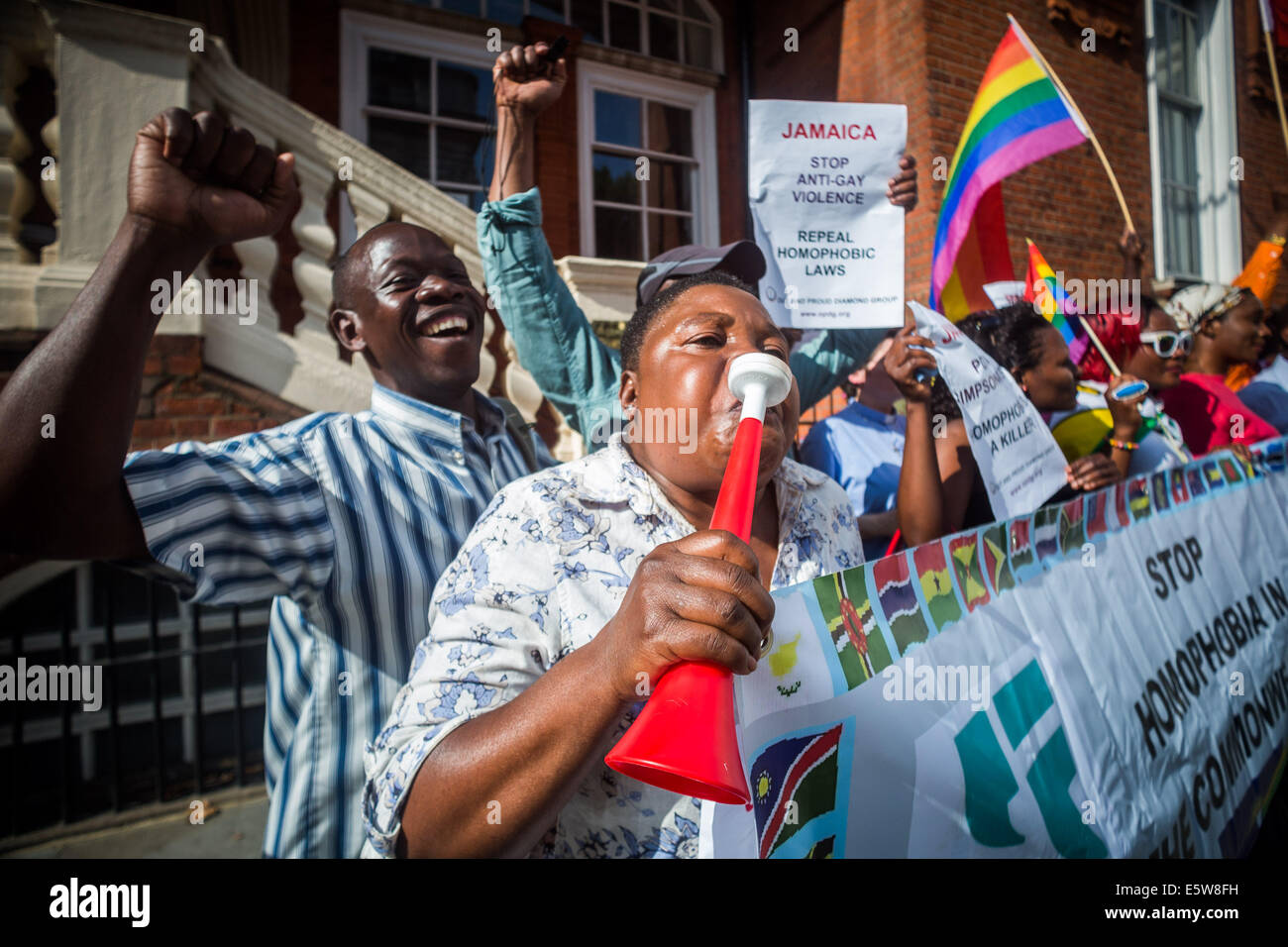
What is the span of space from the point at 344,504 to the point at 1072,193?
6658 mm

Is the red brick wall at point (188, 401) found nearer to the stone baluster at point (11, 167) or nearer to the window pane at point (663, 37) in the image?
the stone baluster at point (11, 167)

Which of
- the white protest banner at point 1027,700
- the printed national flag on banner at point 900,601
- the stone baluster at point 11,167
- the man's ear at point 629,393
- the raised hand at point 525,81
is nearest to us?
the white protest banner at point 1027,700

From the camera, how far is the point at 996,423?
181 centimetres

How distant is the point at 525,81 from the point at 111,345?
1.47 m

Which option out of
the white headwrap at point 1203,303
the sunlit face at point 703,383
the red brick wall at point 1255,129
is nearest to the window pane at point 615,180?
the white headwrap at point 1203,303

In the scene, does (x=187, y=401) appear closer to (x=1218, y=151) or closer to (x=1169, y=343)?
(x=1169, y=343)

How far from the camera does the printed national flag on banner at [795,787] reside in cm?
104

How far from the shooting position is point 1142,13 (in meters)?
6.39

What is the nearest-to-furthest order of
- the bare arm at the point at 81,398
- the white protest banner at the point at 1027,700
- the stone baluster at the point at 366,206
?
the bare arm at the point at 81,398, the white protest banner at the point at 1027,700, the stone baluster at the point at 366,206

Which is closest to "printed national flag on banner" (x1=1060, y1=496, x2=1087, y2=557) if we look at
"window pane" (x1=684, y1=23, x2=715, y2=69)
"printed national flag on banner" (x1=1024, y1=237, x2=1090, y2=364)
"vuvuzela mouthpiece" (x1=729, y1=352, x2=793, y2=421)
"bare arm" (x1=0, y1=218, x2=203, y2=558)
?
"printed national flag on banner" (x1=1024, y1=237, x2=1090, y2=364)

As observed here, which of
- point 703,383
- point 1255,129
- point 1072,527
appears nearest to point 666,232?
point 1072,527

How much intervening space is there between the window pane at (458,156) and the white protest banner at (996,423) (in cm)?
475

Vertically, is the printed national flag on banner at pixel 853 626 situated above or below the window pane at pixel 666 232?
below
